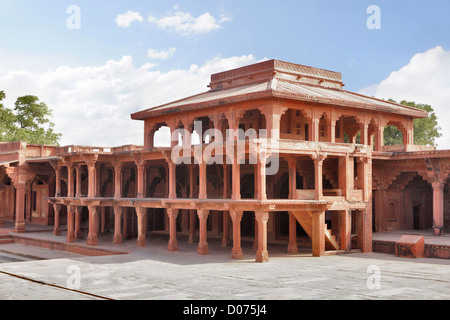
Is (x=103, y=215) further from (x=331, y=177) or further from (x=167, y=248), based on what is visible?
(x=331, y=177)

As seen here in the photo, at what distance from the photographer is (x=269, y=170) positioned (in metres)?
29.9

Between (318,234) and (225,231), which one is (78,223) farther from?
(318,234)

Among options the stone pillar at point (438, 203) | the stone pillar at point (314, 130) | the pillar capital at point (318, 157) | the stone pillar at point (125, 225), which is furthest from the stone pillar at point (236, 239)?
the stone pillar at point (438, 203)

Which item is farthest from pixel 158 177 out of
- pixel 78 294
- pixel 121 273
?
pixel 78 294

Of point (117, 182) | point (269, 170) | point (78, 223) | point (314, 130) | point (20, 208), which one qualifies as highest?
point (314, 130)

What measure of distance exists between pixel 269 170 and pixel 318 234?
22.1 ft

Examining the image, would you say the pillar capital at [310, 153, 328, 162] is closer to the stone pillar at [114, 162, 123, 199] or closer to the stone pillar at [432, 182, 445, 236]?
the stone pillar at [432, 182, 445, 236]

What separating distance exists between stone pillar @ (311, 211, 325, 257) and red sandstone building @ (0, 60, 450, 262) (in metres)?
0.05

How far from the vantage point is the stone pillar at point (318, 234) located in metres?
24.0

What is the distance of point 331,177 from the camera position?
28.5 m

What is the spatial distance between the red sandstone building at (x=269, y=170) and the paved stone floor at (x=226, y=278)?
2010mm

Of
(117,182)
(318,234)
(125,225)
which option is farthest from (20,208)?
(318,234)

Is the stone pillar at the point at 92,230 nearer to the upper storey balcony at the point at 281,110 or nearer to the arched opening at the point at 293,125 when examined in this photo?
the upper storey balcony at the point at 281,110

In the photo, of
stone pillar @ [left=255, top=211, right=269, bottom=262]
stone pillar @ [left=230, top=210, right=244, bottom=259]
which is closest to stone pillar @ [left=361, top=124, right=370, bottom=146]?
stone pillar @ [left=255, top=211, right=269, bottom=262]
